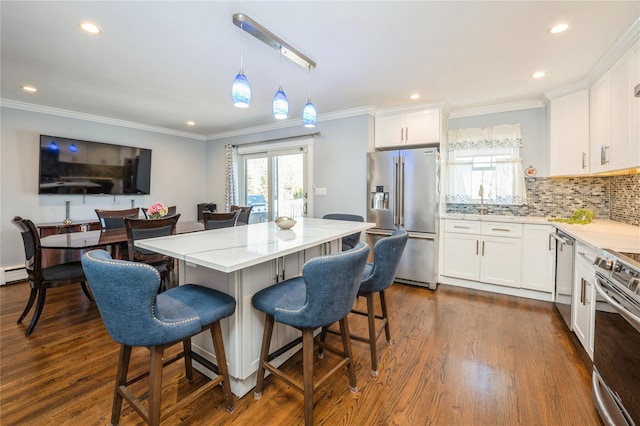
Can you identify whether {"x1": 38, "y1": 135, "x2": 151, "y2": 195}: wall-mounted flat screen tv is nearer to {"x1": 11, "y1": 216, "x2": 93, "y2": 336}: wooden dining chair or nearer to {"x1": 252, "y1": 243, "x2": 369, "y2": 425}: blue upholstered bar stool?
{"x1": 11, "y1": 216, "x2": 93, "y2": 336}: wooden dining chair

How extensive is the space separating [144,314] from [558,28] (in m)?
3.15

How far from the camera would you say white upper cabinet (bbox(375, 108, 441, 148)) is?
3.75 meters

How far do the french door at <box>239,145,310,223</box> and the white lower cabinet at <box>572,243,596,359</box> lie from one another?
330 cm

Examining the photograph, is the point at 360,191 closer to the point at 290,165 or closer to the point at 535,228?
the point at 290,165

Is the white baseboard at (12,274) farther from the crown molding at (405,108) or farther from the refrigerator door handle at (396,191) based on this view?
the crown molding at (405,108)

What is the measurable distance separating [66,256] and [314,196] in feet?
10.5

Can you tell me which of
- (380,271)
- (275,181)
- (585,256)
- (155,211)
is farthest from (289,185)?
(585,256)

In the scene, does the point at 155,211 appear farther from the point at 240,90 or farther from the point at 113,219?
the point at 240,90

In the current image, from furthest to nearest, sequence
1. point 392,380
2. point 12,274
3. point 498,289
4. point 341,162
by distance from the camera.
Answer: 1. point 341,162
2. point 12,274
3. point 498,289
4. point 392,380

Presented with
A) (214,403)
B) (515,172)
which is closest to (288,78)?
(214,403)

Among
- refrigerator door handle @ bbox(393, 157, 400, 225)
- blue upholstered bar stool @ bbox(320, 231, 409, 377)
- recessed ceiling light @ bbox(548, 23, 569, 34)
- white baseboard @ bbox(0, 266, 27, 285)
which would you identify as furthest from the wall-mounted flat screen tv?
recessed ceiling light @ bbox(548, 23, 569, 34)

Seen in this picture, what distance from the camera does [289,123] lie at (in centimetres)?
480

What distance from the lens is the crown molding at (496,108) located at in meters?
3.65

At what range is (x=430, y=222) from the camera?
11.8 ft
